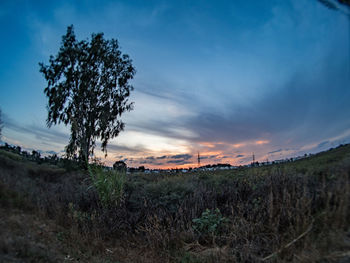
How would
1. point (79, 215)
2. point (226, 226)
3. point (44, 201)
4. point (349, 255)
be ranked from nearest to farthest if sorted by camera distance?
point (349, 255)
point (226, 226)
point (79, 215)
point (44, 201)

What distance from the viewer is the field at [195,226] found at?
11.3ft

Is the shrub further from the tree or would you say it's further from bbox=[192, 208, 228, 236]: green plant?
the tree

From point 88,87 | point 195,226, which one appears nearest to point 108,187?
point 195,226

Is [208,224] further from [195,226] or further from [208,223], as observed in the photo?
[195,226]

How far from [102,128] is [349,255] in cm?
2314

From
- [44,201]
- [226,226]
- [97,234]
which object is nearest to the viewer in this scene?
[226,226]

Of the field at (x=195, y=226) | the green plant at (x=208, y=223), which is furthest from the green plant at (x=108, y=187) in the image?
the green plant at (x=208, y=223)

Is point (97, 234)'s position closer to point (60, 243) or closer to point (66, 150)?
point (60, 243)

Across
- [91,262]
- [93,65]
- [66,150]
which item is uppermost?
[93,65]

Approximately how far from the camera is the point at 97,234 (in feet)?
17.3

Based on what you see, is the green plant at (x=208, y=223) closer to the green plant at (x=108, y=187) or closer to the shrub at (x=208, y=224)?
the shrub at (x=208, y=224)

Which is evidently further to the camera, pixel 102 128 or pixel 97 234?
pixel 102 128

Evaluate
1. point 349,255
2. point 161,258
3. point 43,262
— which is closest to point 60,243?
point 43,262

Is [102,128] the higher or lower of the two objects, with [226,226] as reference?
higher
